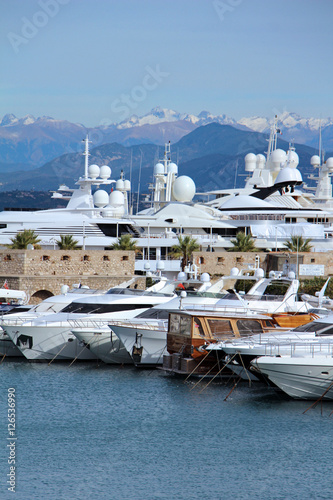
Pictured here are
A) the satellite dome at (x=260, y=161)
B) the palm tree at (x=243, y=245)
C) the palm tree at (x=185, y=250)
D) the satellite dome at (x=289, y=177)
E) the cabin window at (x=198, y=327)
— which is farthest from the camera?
the satellite dome at (x=260, y=161)

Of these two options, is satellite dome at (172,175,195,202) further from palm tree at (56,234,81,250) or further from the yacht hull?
the yacht hull

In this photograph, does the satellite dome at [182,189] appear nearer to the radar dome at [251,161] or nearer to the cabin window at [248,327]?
the radar dome at [251,161]

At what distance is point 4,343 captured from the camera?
33.7 m

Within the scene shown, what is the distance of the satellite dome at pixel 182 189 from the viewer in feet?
259

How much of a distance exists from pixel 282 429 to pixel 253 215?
51.7m

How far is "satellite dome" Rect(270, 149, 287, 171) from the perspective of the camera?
90.2 meters

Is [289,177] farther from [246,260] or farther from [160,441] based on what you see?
[160,441]

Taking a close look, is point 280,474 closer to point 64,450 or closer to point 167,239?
point 64,450

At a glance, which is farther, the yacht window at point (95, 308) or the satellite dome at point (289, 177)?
the satellite dome at point (289, 177)

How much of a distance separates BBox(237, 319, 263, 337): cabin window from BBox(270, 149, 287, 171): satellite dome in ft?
205

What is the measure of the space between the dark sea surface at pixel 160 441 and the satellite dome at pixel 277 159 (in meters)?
64.1

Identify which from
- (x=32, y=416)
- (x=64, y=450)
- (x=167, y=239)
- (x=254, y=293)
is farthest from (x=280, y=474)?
(x=167, y=239)

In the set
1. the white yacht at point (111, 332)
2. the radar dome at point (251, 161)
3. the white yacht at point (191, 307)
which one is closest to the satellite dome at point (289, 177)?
the radar dome at point (251, 161)

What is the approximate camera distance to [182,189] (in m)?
78.9
